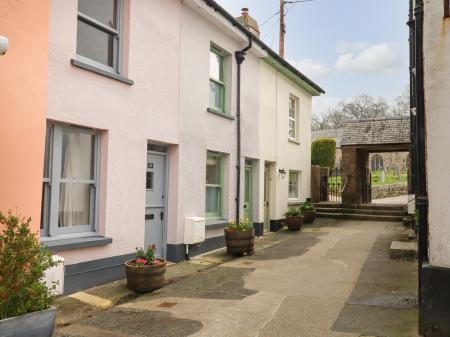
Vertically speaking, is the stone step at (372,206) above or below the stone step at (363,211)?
above

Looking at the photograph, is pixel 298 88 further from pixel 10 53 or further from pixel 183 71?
pixel 10 53

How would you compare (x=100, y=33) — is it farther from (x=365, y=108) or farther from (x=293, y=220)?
(x=365, y=108)

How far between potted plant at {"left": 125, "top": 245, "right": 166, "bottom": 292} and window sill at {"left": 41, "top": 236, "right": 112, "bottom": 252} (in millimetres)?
578

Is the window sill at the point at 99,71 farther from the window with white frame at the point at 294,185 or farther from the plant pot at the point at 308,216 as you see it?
the plant pot at the point at 308,216

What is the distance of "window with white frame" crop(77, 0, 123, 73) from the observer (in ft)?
22.1

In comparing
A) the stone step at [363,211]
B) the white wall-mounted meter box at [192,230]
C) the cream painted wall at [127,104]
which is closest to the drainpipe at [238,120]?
the white wall-mounted meter box at [192,230]

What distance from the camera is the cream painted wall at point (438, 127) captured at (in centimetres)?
430

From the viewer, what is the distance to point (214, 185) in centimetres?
1052

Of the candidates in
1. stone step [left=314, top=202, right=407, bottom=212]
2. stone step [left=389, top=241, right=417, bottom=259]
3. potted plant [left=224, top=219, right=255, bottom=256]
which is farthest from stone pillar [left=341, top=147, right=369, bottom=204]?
potted plant [left=224, top=219, right=255, bottom=256]

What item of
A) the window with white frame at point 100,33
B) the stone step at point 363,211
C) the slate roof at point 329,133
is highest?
the slate roof at point 329,133

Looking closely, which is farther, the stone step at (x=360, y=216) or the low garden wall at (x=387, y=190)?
the low garden wall at (x=387, y=190)

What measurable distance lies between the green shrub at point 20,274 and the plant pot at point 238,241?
19.1 feet

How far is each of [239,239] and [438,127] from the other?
5.94 m

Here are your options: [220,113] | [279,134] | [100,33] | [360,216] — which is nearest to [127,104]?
[100,33]
